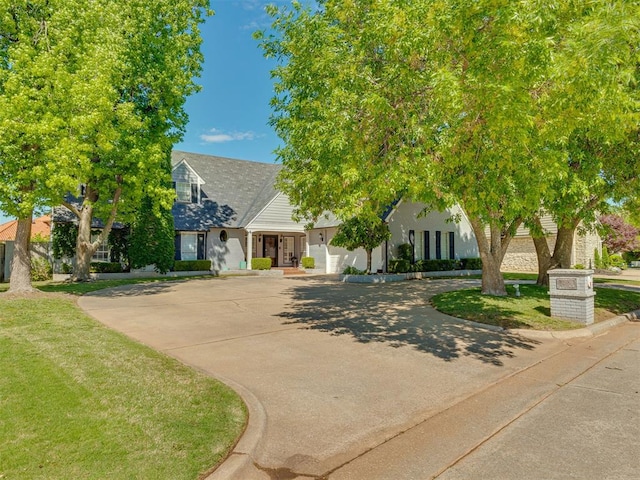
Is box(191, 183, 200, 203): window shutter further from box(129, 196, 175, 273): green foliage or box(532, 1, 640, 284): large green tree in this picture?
box(532, 1, 640, 284): large green tree

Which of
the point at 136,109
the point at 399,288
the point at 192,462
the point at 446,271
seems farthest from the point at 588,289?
the point at 136,109

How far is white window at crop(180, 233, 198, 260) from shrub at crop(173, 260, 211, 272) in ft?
3.45

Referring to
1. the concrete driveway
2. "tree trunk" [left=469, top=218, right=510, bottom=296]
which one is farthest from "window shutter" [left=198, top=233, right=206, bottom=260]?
"tree trunk" [left=469, top=218, right=510, bottom=296]

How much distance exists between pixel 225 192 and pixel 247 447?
1066 inches

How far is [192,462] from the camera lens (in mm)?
3557

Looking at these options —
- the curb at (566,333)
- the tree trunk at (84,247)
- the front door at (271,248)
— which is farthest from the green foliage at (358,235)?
the tree trunk at (84,247)

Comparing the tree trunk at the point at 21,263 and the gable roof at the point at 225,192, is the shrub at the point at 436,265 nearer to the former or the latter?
the gable roof at the point at 225,192

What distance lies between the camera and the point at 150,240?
2297 centimetres

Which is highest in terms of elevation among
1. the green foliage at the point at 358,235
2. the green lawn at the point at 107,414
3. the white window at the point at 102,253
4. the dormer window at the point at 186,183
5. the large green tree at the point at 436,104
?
the dormer window at the point at 186,183

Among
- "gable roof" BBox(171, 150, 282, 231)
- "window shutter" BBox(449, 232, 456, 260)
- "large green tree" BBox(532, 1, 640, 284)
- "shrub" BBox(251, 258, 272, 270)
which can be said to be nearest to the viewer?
"large green tree" BBox(532, 1, 640, 284)

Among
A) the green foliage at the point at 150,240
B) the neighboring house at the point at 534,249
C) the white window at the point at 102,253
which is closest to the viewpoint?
the green foliage at the point at 150,240

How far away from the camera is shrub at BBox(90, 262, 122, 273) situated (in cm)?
2217

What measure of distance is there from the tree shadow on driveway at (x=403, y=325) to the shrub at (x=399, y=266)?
761cm

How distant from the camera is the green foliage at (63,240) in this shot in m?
22.2
